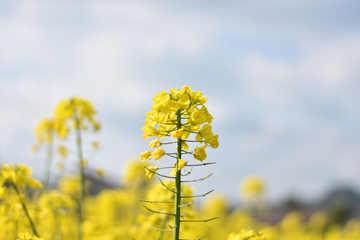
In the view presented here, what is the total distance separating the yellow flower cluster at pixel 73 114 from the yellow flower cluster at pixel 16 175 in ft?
4.98

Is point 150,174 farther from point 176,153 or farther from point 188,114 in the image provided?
point 188,114

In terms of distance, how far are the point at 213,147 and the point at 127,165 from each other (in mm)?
7359

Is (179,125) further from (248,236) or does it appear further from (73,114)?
(73,114)

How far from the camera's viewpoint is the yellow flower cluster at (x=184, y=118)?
2111 mm

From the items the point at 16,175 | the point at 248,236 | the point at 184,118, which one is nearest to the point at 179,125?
the point at 184,118

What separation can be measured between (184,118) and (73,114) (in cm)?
297

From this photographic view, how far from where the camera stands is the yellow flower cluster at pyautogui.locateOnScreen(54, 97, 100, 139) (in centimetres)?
461

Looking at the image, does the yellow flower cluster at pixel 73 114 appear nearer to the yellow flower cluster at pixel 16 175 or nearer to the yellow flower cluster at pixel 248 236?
the yellow flower cluster at pixel 16 175

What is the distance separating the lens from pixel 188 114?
7.09ft

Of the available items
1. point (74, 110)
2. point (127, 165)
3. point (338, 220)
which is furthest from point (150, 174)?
point (338, 220)

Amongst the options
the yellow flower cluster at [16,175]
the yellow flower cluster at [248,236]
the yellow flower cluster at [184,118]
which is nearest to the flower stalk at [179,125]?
the yellow flower cluster at [184,118]

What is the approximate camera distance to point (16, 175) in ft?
9.75

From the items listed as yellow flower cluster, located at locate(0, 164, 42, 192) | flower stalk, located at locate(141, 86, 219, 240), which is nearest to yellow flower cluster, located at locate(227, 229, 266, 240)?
flower stalk, located at locate(141, 86, 219, 240)

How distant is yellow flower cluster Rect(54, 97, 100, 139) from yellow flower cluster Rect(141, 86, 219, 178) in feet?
8.84
